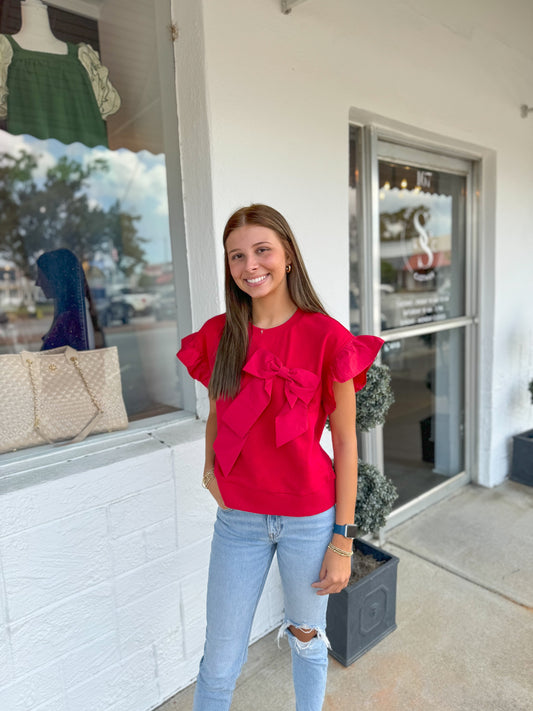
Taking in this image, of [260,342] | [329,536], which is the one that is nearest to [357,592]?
[329,536]

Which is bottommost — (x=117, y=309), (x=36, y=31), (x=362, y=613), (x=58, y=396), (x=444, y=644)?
(x=444, y=644)

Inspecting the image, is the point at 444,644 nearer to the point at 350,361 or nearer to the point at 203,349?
the point at 350,361

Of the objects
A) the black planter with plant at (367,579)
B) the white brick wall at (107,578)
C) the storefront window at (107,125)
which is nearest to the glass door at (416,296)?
the black planter with plant at (367,579)

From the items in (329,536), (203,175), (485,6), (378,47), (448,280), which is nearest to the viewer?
(329,536)

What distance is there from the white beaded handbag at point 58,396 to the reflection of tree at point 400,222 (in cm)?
173

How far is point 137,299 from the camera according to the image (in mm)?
3211

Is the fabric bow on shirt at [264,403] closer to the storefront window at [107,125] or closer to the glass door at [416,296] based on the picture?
the storefront window at [107,125]

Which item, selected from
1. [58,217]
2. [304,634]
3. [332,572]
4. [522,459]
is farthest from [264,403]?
[58,217]

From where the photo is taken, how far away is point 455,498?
3.30 metres

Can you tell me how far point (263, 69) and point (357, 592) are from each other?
2.07 m

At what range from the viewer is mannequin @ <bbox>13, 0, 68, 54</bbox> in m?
1.65

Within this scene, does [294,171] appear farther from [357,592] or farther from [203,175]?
[357,592]

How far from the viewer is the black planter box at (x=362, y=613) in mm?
1872

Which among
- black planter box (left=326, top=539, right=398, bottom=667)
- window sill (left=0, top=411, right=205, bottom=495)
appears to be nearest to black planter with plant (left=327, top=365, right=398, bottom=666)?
black planter box (left=326, top=539, right=398, bottom=667)
